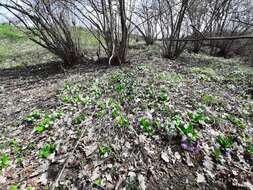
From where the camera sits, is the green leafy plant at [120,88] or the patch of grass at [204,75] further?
the patch of grass at [204,75]

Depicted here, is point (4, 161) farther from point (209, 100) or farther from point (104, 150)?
point (209, 100)

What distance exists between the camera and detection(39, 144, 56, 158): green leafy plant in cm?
230

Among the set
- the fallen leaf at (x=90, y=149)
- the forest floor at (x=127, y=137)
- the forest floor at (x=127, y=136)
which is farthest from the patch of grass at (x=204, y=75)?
the fallen leaf at (x=90, y=149)

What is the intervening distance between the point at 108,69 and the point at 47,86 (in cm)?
165

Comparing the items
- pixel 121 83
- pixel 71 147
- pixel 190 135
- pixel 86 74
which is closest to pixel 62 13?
pixel 86 74

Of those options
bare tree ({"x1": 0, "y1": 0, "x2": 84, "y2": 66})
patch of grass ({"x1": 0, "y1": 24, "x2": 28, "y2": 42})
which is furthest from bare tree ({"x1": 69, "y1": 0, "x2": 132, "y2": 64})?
patch of grass ({"x1": 0, "y1": 24, "x2": 28, "y2": 42})

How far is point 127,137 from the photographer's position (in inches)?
100

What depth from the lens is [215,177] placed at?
2.05m

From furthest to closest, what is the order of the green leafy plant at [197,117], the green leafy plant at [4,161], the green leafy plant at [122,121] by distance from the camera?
the green leafy plant at [197,117] < the green leafy plant at [122,121] < the green leafy plant at [4,161]

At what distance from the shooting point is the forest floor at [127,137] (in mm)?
2025

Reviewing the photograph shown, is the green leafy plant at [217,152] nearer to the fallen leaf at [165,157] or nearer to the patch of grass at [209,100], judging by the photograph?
the fallen leaf at [165,157]

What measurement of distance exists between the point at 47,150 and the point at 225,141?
2064mm

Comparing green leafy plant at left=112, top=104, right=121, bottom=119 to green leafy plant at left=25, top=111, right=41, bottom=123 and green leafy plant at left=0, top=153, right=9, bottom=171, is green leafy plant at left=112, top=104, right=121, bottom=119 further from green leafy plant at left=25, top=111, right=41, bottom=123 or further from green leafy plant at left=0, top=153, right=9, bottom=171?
green leafy plant at left=0, top=153, right=9, bottom=171

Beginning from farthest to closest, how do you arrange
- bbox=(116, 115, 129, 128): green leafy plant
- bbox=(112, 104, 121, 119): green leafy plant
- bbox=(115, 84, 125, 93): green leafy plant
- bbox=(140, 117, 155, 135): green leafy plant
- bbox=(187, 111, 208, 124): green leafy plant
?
bbox=(115, 84, 125, 93): green leafy plant
bbox=(112, 104, 121, 119): green leafy plant
bbox=(187, 111, 208, 124): green leafy plant
bbox=(116, 115, 129, 128): green leafy plant
bbox=(140, 117, 155, 135): green leafy plant
